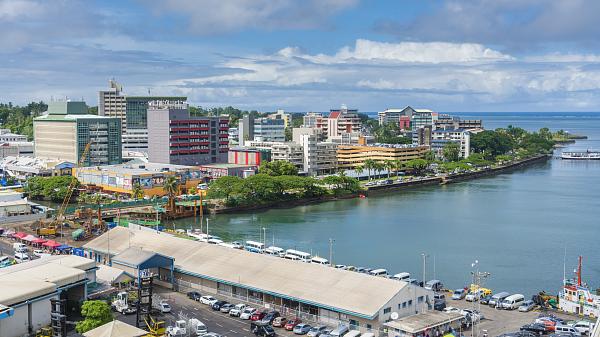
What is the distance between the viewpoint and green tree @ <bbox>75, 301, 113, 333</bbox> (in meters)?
10.6

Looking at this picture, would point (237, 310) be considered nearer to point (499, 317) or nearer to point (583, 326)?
point (499, 317)

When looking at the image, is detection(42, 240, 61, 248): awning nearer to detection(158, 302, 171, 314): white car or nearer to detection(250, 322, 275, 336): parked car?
detection(158, 302, 171, 314): white car

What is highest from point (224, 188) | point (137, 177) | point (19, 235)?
point (137, 177)

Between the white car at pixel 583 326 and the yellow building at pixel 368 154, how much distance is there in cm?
3103

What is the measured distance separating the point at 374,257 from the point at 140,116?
39490 mm

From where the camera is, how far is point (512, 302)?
1286cm

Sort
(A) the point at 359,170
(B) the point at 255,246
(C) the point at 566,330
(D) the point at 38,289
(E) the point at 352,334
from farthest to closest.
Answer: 1. (A) the point at 359,170
2. (B) the point at 255,246
3. (D) the point at 38,289
4. (C) the point at 566,330
5. (E) the point at 352,334

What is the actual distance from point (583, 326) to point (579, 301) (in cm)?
144

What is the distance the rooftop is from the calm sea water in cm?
404

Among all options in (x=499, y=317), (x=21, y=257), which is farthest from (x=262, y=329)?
(x=21, y=257)

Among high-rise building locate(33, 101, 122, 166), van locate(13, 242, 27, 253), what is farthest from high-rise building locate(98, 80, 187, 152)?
van locate(13, 242, 27, 253)

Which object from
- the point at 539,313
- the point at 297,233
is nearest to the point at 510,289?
the point at 539,313

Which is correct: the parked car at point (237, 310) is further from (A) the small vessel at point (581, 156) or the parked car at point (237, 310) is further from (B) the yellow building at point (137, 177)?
(A) the small vessel at point (581, 156)

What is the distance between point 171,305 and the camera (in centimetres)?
1259
